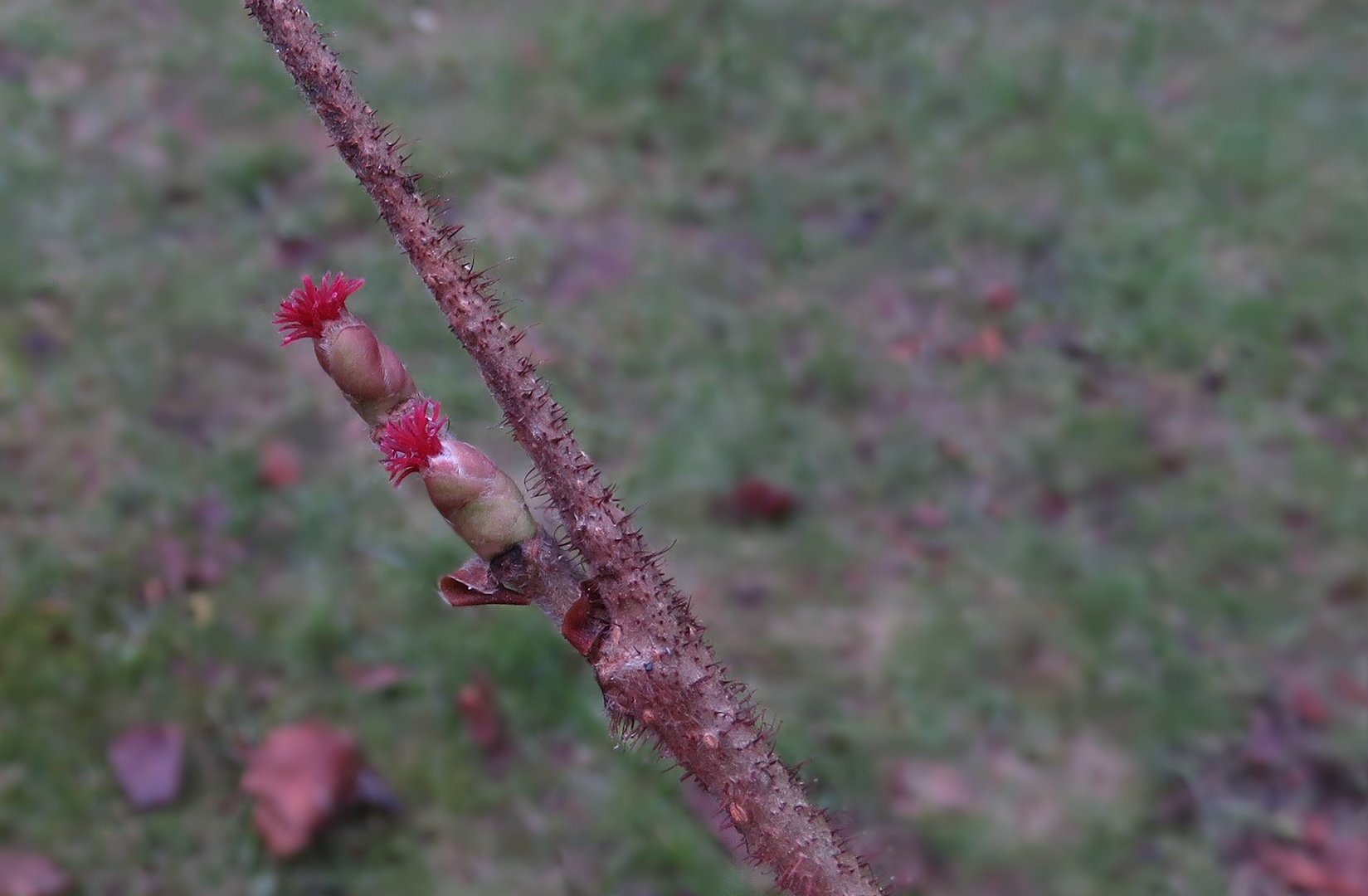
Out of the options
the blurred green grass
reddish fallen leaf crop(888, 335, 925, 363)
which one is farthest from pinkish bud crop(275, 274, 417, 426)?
reddish fallen leaf crop(888, 335, 925, 363)

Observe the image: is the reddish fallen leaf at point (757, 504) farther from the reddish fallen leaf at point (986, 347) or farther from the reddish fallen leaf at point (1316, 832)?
the reddish fallen leaf at point (1316, 832)

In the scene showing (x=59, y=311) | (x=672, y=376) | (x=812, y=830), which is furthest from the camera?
(x=672, y=376)

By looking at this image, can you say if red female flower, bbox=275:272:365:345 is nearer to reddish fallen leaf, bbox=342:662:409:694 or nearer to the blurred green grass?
the blurred green grass

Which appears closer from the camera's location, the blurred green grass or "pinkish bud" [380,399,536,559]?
"pinkish bud" [380,399,536,559]

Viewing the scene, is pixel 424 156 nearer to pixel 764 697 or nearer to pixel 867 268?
pixel 867 268

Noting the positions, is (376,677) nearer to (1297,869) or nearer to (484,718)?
(484,718)

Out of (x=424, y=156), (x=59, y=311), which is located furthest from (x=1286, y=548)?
(x=59, y=311)
